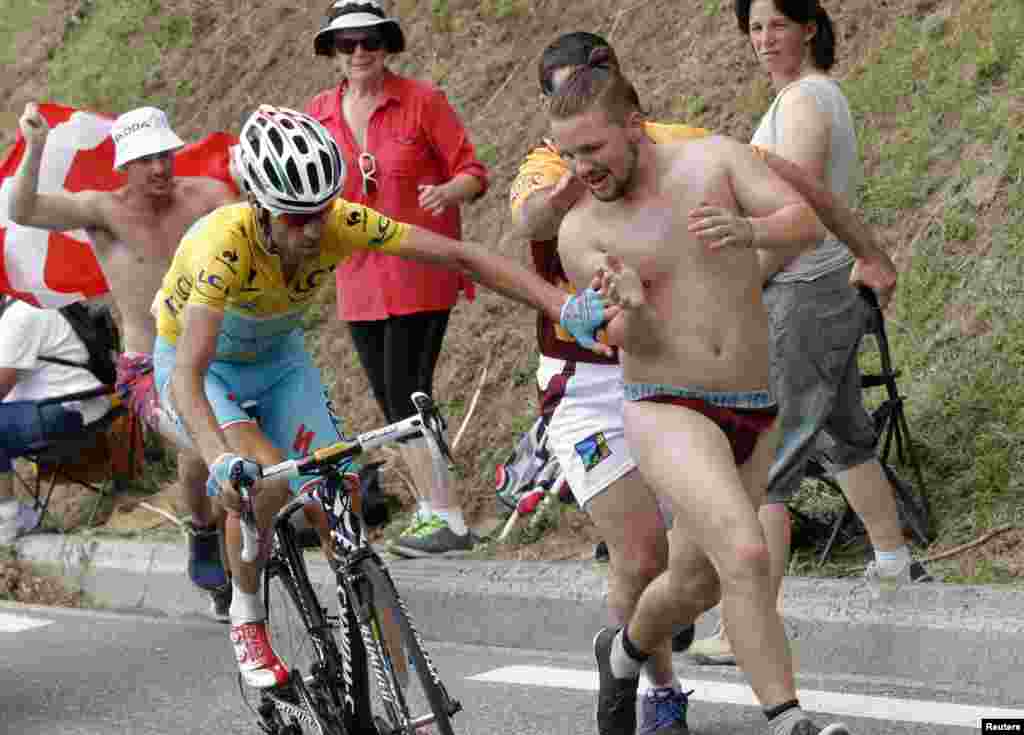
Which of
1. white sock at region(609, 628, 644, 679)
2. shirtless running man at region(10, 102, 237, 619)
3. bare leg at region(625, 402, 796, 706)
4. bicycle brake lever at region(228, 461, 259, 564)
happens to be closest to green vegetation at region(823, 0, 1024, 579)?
white sock at region(609, 628, 644, 679)

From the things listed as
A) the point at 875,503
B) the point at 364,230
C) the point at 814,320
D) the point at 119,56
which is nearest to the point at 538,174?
the point at 364,230

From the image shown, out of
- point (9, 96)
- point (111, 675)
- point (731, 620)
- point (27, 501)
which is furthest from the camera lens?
point (9, 96)

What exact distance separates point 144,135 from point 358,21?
1.12 metres

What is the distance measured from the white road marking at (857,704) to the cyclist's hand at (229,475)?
1.88m

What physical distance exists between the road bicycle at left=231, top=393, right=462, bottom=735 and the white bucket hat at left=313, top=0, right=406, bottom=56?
327cm

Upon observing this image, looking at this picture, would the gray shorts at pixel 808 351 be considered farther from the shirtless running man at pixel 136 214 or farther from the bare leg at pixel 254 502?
the shirtless running man at pixel 136 214

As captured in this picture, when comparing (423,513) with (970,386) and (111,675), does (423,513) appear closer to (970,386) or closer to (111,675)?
(111,675)

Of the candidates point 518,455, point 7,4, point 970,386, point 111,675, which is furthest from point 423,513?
point 7,4

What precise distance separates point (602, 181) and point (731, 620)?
1.24 m

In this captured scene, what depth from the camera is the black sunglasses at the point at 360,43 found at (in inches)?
349

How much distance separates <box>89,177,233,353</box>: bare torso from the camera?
8844 mm

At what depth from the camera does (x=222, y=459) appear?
5223 mm

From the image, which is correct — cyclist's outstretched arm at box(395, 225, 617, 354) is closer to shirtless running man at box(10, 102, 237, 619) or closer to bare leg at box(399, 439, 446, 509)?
bare leg at box(399, 439, 446, 509)

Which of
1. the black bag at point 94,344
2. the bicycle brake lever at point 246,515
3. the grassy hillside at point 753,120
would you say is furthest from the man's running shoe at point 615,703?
the black bag at point 94,344
